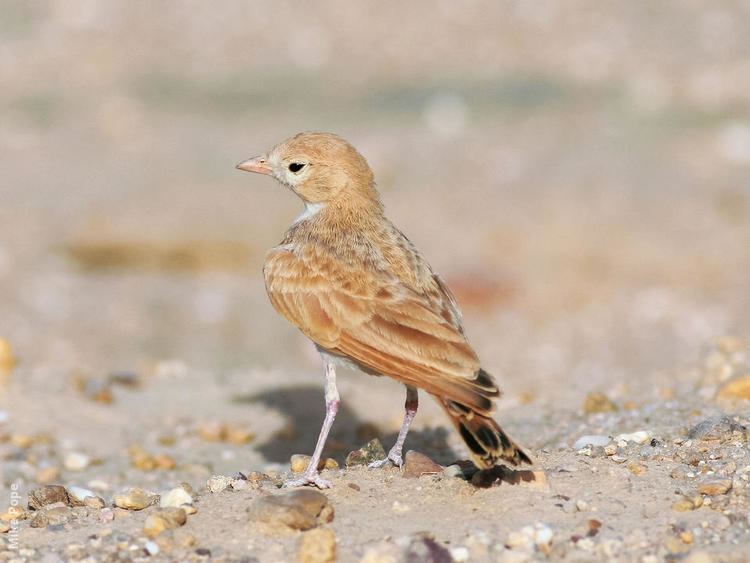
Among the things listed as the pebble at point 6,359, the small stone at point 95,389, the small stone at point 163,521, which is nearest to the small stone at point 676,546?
the small stone at point 163,521

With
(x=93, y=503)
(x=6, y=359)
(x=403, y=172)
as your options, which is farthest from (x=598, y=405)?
(x=403, y=172)

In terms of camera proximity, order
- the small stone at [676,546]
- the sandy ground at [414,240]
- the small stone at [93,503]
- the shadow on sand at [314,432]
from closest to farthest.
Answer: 1. the small stone at [676,546]
2. the sandy ground at [414,240]
3. the small stone at [93,503]
4. the shadow on sand at [314,432]

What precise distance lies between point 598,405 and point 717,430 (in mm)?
1711

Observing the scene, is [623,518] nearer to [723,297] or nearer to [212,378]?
[212,378]

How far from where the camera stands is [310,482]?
5.32 meters

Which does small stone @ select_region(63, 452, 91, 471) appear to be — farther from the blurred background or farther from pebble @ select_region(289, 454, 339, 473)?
pebble @ select_region(289, 454, 339, 473)

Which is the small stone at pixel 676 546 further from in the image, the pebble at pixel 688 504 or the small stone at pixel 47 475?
the small stone at pixel 47 475

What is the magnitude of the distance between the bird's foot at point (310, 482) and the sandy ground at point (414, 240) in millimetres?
86

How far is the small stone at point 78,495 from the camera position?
18.5 feet

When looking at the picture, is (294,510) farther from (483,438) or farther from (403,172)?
(403,172)

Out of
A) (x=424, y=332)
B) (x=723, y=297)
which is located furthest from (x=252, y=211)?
(x=424, y=332)

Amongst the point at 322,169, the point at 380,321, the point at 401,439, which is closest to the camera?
the point at 380,321

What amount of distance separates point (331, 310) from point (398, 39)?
14768 mm

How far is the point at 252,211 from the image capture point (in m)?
13.3
